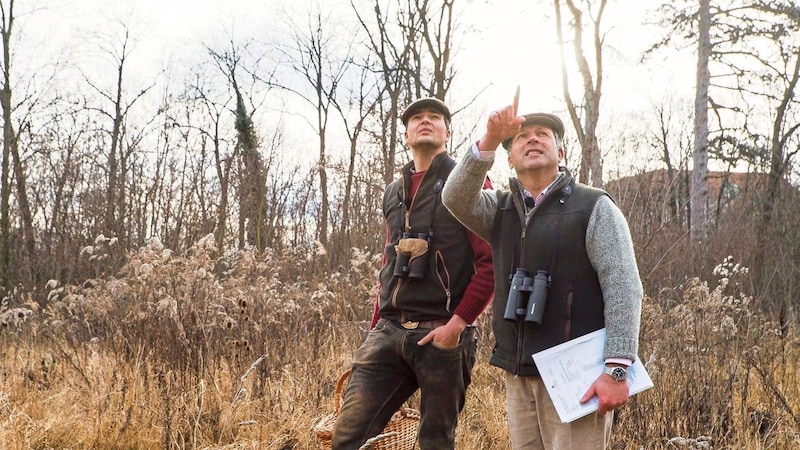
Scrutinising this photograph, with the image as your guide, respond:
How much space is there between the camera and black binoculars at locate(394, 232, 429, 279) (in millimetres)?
3156

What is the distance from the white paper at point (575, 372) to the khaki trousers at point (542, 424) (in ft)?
0.38

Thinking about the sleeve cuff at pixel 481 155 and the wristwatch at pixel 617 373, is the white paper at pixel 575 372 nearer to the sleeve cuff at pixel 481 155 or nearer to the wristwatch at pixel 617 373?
the wristwatch at pixel 617 373

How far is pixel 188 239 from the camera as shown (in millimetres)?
11406

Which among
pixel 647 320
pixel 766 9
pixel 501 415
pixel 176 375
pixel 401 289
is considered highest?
pixel 766 9

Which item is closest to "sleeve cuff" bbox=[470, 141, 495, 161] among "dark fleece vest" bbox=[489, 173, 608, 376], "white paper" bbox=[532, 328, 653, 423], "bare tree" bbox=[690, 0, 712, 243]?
"dark fleece vest" bbox=[489, 173, 608, 376]

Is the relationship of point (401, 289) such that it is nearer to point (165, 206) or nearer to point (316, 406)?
point (316, 406)

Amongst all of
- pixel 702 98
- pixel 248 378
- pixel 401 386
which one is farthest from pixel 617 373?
pixel 702 98

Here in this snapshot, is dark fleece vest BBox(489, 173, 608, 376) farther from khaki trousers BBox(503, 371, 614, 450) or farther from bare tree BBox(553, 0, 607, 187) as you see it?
bare tree BBox(553, 0, 607, 187)

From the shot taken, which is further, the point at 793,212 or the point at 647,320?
the point at 793,212

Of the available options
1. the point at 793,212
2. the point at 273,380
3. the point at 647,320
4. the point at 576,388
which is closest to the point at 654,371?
the point at 647,320

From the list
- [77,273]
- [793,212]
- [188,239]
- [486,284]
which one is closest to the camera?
[486,284]

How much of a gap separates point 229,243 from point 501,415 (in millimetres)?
11877

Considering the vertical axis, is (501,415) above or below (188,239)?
below

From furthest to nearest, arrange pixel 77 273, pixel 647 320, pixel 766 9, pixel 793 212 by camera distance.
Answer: pixel 766 9, pixel 77 273, pixel 793 212, pixel 647 320
